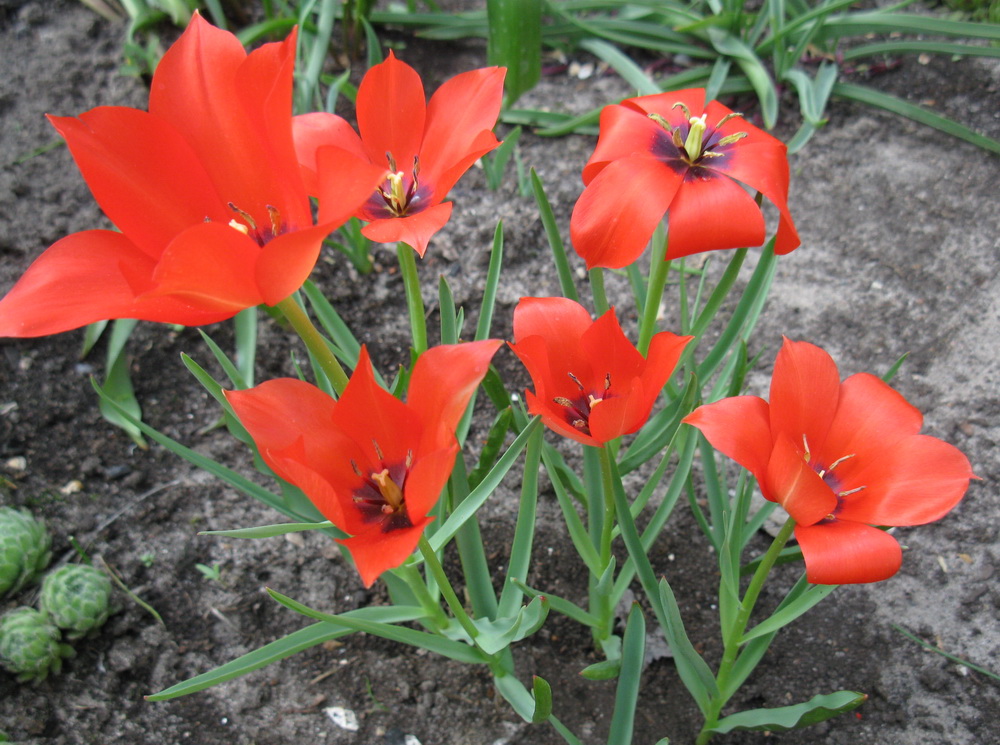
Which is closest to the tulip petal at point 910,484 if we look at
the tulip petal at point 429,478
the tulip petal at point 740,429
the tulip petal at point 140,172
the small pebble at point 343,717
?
the tulip petal at point 740,429

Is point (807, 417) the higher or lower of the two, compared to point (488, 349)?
lower

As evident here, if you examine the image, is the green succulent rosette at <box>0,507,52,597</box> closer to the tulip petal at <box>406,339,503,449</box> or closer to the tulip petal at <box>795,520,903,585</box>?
the tulip petal at <box>406,339,503,449</box>

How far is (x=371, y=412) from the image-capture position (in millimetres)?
880

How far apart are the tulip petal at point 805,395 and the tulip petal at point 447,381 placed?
1.21 feet

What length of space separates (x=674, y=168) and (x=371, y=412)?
51 cm

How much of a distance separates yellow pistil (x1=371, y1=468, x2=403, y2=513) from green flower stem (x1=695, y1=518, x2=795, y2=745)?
0.47m

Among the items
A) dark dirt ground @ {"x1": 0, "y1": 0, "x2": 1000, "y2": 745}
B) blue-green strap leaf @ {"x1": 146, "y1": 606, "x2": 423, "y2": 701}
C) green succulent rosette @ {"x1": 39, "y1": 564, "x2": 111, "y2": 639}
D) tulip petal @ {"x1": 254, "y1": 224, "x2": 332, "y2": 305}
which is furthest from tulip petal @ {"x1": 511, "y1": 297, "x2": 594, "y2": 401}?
green succulent rosette @ {"x1": 39, "y1": 564, "x2": 111, "y2": 639}

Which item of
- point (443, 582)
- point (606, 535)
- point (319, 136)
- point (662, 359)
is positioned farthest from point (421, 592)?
point (319, 136)

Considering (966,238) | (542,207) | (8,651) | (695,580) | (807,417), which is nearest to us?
(807,417)

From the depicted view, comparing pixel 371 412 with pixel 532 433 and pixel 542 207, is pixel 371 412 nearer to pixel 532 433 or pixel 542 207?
pixel 532 433

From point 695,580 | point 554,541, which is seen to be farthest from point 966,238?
point 554,541

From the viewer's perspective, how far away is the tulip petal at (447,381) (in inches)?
31.6

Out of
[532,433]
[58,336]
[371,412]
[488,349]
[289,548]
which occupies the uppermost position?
[488,349]

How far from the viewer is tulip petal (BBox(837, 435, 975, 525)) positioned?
2.86 feet
